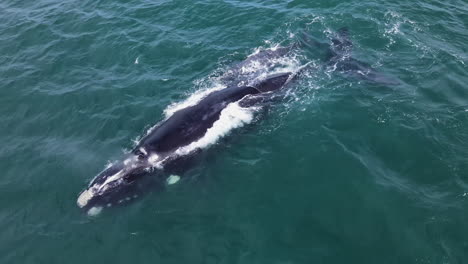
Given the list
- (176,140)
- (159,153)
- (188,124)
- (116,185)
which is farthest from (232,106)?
(116,185)

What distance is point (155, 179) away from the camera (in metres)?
21.5

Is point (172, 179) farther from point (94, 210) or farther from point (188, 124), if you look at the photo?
point (94, 210)

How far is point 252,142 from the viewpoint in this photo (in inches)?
933

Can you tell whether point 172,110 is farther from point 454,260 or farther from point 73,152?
point 454,260

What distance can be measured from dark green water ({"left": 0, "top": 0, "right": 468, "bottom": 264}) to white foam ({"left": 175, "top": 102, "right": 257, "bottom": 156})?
0.64 meters

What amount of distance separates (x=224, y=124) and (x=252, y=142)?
2.31 m

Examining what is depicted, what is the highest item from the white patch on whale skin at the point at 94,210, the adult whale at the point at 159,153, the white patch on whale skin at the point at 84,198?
the adult whale at the point at 159,153

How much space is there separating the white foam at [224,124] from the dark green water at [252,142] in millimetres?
637

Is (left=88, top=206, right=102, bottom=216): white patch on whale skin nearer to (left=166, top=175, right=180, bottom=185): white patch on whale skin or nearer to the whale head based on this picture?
the whale head

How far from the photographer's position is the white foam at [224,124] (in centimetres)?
2279

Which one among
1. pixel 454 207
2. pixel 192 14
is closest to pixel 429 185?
pixel 454 207

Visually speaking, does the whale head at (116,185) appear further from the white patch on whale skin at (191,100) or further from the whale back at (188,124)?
the white patch on whale skin at (191,100)

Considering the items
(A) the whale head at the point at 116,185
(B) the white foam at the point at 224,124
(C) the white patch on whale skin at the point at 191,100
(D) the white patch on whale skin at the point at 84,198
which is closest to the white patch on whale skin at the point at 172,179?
(A) the whale head at the point at 116,185

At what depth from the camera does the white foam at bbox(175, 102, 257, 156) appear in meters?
22.8
